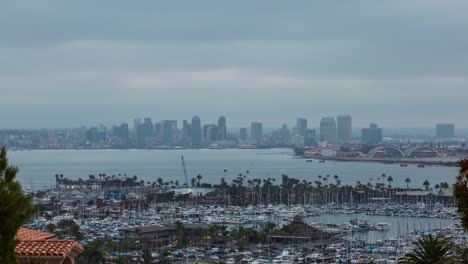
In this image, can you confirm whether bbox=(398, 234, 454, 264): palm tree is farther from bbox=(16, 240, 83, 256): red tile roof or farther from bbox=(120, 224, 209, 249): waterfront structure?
bbox=(120, 224, 209, 249): waterfront structure

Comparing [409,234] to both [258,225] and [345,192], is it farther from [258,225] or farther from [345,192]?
[345,192]

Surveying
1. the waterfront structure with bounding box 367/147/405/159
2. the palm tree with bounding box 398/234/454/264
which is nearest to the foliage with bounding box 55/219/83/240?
the palm tree with bounding box 398/234/454/264

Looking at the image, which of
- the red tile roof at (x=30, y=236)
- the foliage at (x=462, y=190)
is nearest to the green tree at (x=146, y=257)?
the red tile roof at (x=30, y=236)

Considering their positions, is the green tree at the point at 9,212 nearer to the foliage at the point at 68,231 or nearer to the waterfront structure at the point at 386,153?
the foliage at the point at 68,231

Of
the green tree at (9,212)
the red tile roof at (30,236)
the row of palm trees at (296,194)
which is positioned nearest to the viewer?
the green tree at (9,212)

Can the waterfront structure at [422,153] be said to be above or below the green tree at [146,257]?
above

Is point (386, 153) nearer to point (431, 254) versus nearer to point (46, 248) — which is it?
point (431, 254)
